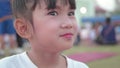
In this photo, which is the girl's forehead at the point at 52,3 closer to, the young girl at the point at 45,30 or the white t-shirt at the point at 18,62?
the young girl at the point at 45,30

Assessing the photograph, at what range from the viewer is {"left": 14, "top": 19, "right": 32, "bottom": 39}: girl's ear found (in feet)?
4.11

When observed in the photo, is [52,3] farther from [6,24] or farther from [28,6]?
[6,24]

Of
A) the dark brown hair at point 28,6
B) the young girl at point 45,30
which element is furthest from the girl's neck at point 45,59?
the dark brown hair at point 28,6

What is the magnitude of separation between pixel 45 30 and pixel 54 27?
0.04 m

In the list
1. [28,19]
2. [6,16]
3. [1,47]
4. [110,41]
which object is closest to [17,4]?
[28,19]

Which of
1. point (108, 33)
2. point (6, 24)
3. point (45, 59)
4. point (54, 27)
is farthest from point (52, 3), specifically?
point (108, 33)

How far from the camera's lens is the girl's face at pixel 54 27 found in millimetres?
1163

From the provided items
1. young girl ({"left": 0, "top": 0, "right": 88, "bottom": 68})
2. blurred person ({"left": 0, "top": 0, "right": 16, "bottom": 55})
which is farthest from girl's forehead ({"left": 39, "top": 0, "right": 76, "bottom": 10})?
blurred person ({"left": 0, "top": 0, "right": 16, "bottom": 55})

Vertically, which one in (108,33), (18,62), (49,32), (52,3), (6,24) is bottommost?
(108,33)

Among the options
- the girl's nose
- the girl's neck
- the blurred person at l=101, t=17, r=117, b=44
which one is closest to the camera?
the girl's nose

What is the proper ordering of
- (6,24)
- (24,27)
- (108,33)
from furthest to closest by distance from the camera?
(108,33)
(6,24)
(24,27)

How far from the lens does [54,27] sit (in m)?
1.16

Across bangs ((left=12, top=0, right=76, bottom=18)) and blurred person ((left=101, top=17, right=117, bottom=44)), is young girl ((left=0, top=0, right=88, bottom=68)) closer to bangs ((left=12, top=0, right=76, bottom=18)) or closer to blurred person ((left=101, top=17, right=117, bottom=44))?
bangs ((left=12, top=0, right=76, bottom=18))

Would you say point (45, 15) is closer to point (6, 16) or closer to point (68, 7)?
point (68, 7)
